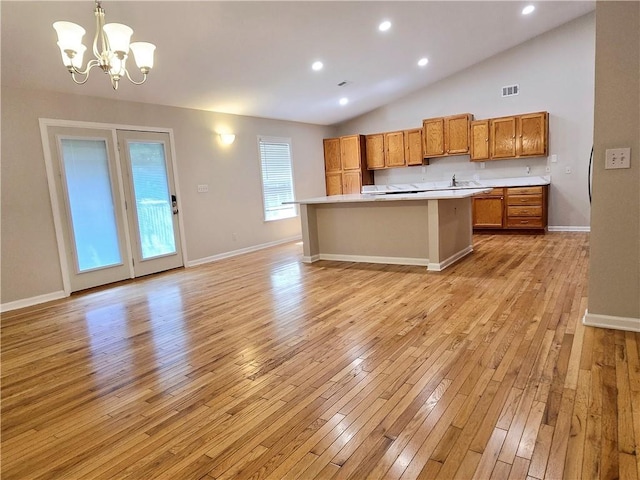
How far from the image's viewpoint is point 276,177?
7.68 m

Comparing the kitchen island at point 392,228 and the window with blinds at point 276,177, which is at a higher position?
the window with blinds at point 276,177

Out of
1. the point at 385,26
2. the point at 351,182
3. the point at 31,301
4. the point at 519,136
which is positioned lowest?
the point at 31,301

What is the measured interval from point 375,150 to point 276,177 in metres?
2.33

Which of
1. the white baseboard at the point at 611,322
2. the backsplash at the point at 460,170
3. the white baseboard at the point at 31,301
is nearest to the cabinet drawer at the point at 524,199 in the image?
the backsplash at the point at 460,170

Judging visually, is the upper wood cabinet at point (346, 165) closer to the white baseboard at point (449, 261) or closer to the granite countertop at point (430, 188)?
the granite countertop at point (430, 188)

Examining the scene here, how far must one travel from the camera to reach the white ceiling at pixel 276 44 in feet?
12.1

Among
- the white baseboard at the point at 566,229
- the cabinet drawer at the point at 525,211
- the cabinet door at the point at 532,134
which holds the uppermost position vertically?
the cabinet door at the point at 532,134

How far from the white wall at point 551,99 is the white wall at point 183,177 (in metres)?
3.06

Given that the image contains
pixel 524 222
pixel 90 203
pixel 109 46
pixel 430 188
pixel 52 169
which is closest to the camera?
pixel 109 46

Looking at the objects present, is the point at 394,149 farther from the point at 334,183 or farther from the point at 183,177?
the point at 183,177

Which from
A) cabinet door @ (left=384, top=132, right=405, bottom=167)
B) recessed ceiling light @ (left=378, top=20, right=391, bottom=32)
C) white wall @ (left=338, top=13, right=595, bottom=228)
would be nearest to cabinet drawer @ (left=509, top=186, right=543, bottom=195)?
white wall @ (left=338, top=13, right=595, bottom=228)

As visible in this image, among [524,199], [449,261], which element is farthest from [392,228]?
[524,199]

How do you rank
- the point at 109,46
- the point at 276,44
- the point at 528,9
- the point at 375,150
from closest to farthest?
1. the point at 109,46
2. the point at 276,44
3. the point at 528,9
4. the point at 375,150

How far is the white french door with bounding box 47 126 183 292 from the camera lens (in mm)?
4703
